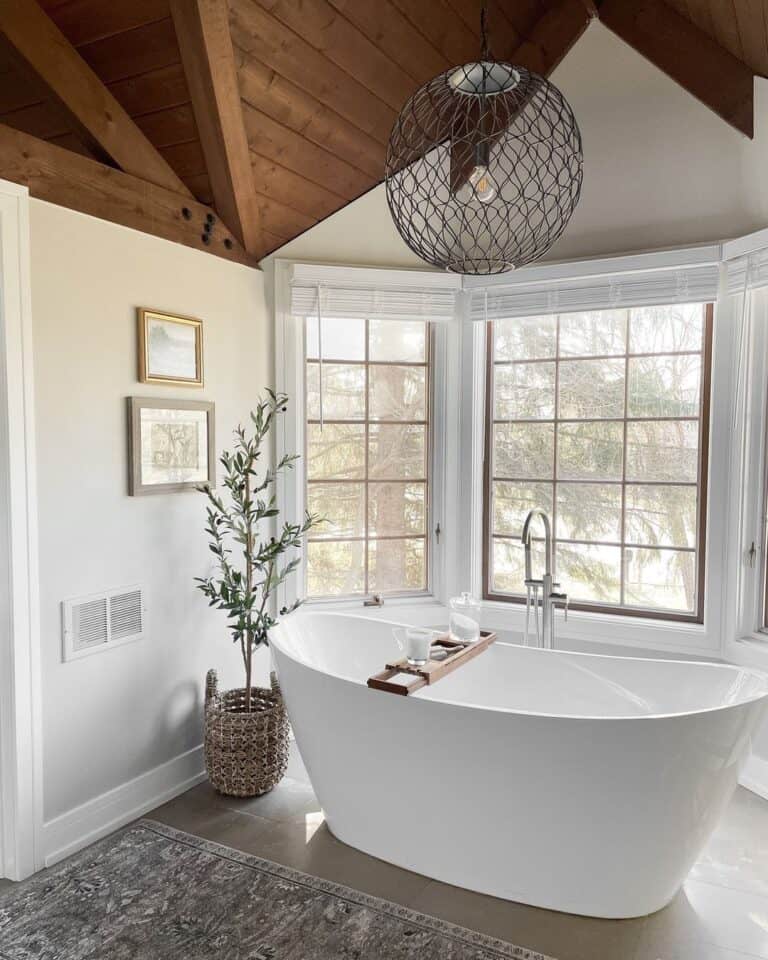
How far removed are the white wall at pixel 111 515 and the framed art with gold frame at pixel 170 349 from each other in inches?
1.9

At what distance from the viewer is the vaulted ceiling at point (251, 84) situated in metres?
2.42

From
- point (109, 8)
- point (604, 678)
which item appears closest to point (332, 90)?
point (109, 8)

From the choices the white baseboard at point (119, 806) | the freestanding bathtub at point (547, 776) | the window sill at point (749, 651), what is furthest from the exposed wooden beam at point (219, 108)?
the window sill at point (749, 651)

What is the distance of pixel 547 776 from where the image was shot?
82.8 inches

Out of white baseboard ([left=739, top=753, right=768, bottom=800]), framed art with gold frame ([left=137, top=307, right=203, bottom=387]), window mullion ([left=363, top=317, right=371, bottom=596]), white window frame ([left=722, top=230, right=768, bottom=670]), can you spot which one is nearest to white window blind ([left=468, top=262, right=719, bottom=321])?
white window frame ([left=722, top=230, right=768, bottom=670])

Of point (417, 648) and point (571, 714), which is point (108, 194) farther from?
point (571, 714)

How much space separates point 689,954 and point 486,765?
74 cm

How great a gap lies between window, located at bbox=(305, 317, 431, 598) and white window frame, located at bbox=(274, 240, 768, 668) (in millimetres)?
75

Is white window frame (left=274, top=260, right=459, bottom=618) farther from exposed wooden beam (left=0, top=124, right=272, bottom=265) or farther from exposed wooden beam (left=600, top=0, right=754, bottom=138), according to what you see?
exposed wooden beam (left=600, top=0, right=754, bottom=138)

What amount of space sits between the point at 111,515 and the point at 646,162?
2661 mm

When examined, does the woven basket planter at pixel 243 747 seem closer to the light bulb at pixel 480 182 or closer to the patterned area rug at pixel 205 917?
the patterned area rug at pixel 205 917

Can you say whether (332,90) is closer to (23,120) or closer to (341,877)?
(23,120)

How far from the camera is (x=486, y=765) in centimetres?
218

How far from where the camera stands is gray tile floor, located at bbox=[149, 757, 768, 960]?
210cm
